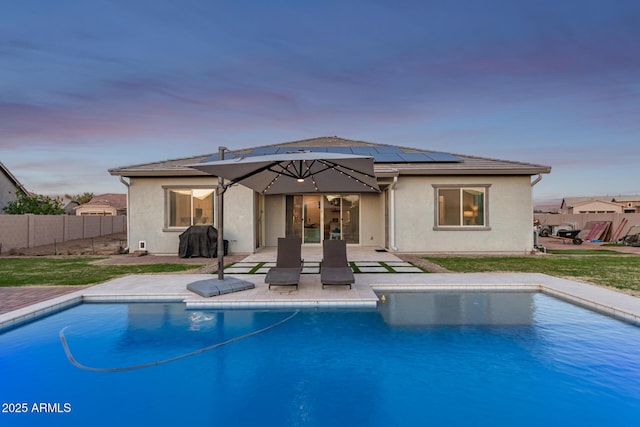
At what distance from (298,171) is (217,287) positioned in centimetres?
323

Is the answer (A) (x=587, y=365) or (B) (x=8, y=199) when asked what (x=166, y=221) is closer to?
(A) (x=587, y=365)

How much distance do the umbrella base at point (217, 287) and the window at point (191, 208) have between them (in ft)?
22.1

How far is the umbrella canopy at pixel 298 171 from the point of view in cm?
603

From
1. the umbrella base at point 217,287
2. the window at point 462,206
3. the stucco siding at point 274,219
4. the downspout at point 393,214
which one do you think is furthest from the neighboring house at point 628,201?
the umbrella base at point 217,287

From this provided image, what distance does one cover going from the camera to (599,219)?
23.9 meters

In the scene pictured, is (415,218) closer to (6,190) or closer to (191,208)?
(191,208)

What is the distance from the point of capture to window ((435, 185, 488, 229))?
13.7 meters

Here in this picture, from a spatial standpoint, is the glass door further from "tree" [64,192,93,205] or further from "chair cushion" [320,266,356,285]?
"tree" [64,192,93,205]

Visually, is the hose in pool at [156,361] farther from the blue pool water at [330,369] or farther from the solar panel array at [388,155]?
the solar panel array at [388,155]

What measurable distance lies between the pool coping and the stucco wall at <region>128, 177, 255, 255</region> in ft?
16.1

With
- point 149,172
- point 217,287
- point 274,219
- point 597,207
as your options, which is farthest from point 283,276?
point 597,207

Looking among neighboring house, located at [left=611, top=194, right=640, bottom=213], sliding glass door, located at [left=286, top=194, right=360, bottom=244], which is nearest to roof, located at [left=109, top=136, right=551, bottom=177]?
sliding glass door, located at [left=286, top=194, right=360, bottom=244]

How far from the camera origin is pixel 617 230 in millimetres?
19562

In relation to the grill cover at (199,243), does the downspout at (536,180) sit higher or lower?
higher
